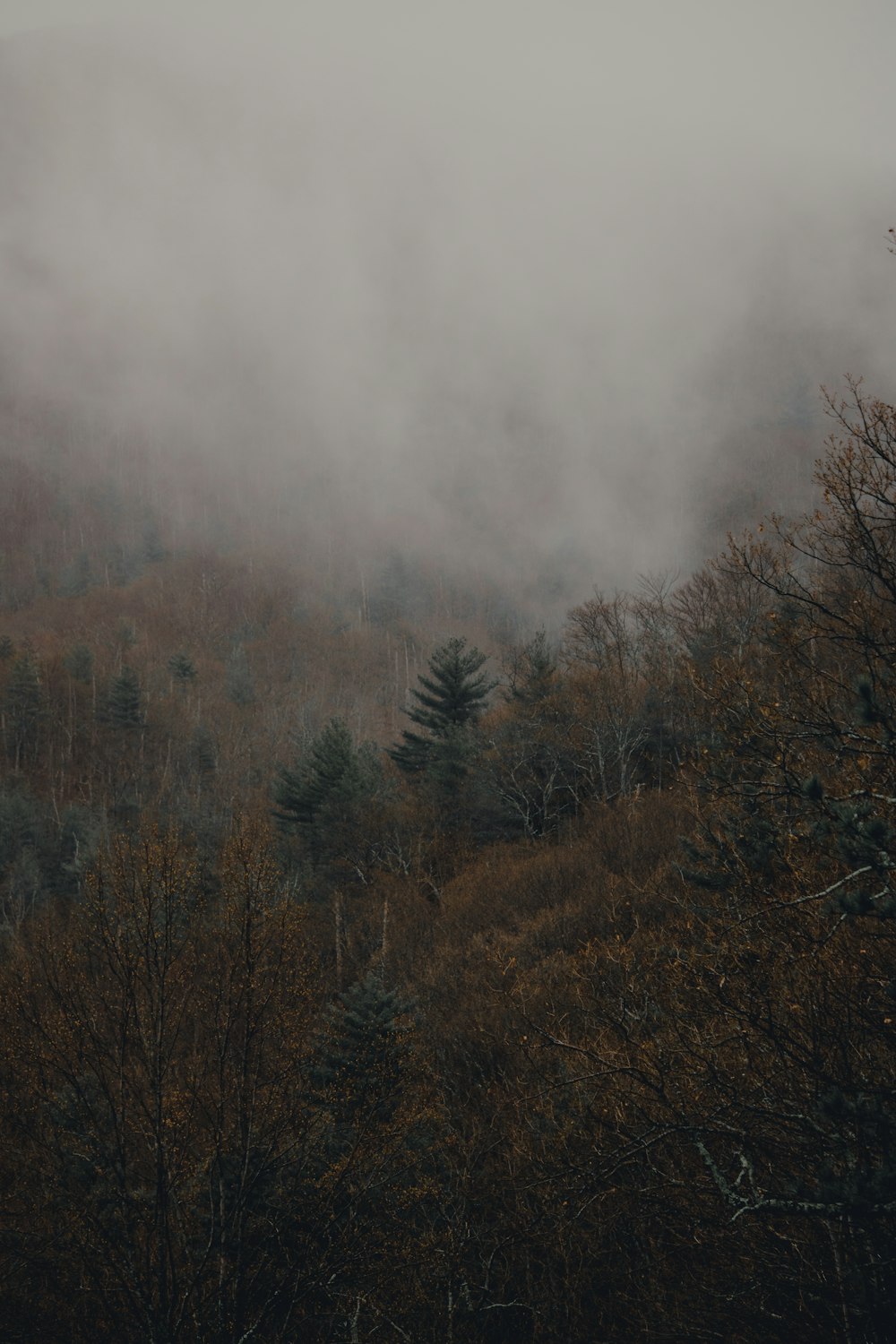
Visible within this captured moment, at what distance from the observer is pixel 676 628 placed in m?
32.4

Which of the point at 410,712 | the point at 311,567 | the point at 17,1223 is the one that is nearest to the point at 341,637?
the point at 311,567

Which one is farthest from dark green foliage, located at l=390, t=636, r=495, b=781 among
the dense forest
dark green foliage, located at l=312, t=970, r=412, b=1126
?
dark green foliage, located at l=312, t=970, r=412, b=1126

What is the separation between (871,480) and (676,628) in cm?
2726

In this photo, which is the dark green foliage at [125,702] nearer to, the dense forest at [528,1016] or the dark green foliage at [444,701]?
the dense forest at [528,1016]

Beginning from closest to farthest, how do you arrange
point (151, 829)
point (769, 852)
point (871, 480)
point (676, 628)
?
point (871, 480) → point (151, 829) → point (769, 852) → point (676, 628)

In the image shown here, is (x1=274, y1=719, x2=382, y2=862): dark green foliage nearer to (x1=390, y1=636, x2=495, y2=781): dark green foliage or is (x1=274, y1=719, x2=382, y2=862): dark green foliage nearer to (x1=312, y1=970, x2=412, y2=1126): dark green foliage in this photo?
(x1=390, y1=636, x2=495, y2=781): dark green foliage

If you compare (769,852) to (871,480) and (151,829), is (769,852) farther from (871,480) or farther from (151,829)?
(151,829)

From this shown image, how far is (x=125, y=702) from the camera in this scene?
75.5 metres

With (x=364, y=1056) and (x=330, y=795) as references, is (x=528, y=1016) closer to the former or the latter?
(x=364, y=1056)

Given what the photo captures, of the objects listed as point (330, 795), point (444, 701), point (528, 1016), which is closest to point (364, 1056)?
point (528, 1016)

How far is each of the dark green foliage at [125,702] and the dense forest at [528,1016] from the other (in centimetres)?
3237

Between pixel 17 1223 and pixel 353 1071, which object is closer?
pixel 353 1071

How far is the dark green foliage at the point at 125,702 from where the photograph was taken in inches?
2931

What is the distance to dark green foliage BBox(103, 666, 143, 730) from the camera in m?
74.4
